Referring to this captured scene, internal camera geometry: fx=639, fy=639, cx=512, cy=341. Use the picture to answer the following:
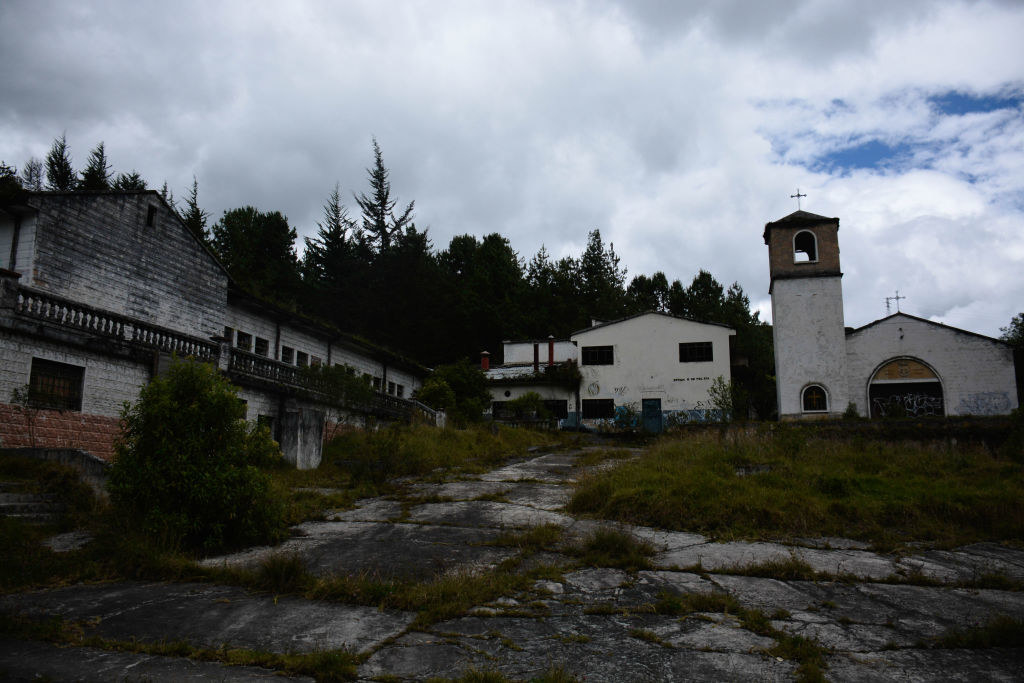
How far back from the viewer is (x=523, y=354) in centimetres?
4028

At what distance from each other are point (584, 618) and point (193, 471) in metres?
4.87

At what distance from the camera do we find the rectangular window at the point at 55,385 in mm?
12297

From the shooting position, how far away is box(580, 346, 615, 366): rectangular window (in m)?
34.4

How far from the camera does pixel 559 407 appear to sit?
34.5 m

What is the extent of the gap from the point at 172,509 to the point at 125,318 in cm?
848

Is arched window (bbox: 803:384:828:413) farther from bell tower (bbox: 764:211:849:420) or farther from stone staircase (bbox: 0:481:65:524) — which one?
stone staircase (bbox: 0:481:65:524)

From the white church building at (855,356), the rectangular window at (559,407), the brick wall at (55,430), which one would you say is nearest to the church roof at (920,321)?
the white church building at (855,356)

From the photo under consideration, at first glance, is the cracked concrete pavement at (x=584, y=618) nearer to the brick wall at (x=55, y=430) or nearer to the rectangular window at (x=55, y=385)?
the brick wall at (x=55, y=430)

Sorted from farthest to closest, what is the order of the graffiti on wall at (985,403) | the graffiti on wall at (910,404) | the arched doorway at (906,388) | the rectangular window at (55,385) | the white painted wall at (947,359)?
the arched doorway at (906,388), the graffiti on wall at (910,404), the white painted wall at (947,359), the graffiti on wall at (985,403), the rectangular window at (55,385)

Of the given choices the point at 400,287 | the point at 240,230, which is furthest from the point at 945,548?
the point at 240,230

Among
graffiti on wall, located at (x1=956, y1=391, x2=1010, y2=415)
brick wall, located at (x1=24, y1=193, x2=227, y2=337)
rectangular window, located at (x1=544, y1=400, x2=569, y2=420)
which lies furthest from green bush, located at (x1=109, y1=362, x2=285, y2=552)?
graffiti on wall, located at (x1=956, y1=391, x2=1010, y2=415)

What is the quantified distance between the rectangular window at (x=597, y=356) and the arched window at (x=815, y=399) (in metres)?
10.5

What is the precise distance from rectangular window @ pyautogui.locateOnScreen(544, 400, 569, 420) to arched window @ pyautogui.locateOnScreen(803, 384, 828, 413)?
12213 millimetres

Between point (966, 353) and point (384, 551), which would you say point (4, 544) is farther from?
point (966, 353)
